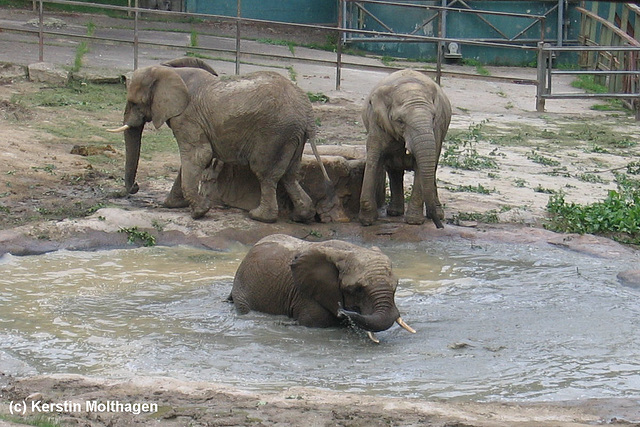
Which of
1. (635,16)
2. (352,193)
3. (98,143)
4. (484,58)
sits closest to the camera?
(352,193)

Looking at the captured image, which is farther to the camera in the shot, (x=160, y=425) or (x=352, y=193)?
(x=352, y=193)

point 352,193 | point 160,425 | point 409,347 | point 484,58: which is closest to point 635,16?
point 484,58

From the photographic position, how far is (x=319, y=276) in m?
7.91

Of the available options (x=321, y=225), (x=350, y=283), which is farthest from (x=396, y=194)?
(x=350, y=283)

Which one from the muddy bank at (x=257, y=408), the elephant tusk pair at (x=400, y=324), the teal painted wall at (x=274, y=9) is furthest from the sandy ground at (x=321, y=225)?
the teal painted wall at (x=274, y=9)

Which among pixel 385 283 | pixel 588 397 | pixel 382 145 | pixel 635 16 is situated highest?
pixel 635 16

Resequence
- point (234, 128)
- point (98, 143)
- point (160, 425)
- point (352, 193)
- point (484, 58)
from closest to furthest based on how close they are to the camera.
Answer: point (160, 425) < point (234, 128) < point (352, 193) < point (98, 143) < point (484, 58)

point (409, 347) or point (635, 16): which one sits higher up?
point (635, 16)

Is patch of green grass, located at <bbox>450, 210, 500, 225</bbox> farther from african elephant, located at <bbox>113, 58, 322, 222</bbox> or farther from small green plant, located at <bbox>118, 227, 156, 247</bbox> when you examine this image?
small green plant, located at <bbox>118, 227, 156, 247</bbox>

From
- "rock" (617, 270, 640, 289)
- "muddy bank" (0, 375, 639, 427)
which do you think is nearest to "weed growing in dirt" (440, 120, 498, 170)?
"rock" (617, 270, 640, 289)

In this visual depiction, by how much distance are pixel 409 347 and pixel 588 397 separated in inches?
56.3

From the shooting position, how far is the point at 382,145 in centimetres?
1111

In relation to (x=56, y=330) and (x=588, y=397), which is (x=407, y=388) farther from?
(x=56, y=330)

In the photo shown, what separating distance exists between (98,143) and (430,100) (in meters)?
5.33
